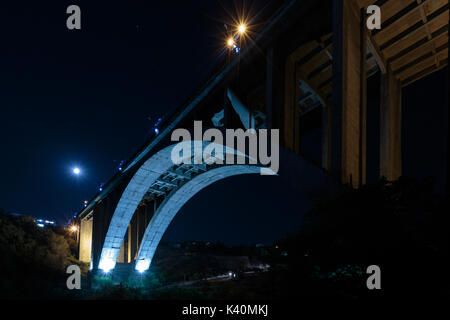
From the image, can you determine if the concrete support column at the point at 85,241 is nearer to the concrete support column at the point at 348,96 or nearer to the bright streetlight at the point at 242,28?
the bright streetlight at the point at 242,28

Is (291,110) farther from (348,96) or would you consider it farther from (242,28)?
(242,28)

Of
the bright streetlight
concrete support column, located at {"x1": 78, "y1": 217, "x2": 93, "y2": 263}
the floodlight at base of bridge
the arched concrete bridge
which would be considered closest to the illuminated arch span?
the floodlight at base of bridge

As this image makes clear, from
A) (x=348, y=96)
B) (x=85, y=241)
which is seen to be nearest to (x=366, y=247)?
(x=348, y=96)

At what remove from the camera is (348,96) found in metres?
8.91

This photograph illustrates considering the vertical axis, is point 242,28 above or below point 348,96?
above

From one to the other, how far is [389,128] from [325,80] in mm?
3616

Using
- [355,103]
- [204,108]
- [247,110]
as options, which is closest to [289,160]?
[355,103]

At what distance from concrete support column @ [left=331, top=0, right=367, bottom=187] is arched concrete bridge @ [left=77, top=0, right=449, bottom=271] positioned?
0.03 m

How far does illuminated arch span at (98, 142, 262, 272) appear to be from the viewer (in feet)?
84.9

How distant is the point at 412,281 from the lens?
466 centimetres

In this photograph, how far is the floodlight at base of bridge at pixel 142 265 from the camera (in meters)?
35.3

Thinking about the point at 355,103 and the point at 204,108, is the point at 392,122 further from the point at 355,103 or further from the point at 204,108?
the point at 204,108

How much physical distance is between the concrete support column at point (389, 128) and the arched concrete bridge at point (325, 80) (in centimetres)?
4

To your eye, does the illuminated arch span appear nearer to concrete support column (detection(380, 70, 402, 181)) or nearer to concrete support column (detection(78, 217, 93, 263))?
concrete support column (detection(78, 217, 93, 263))
